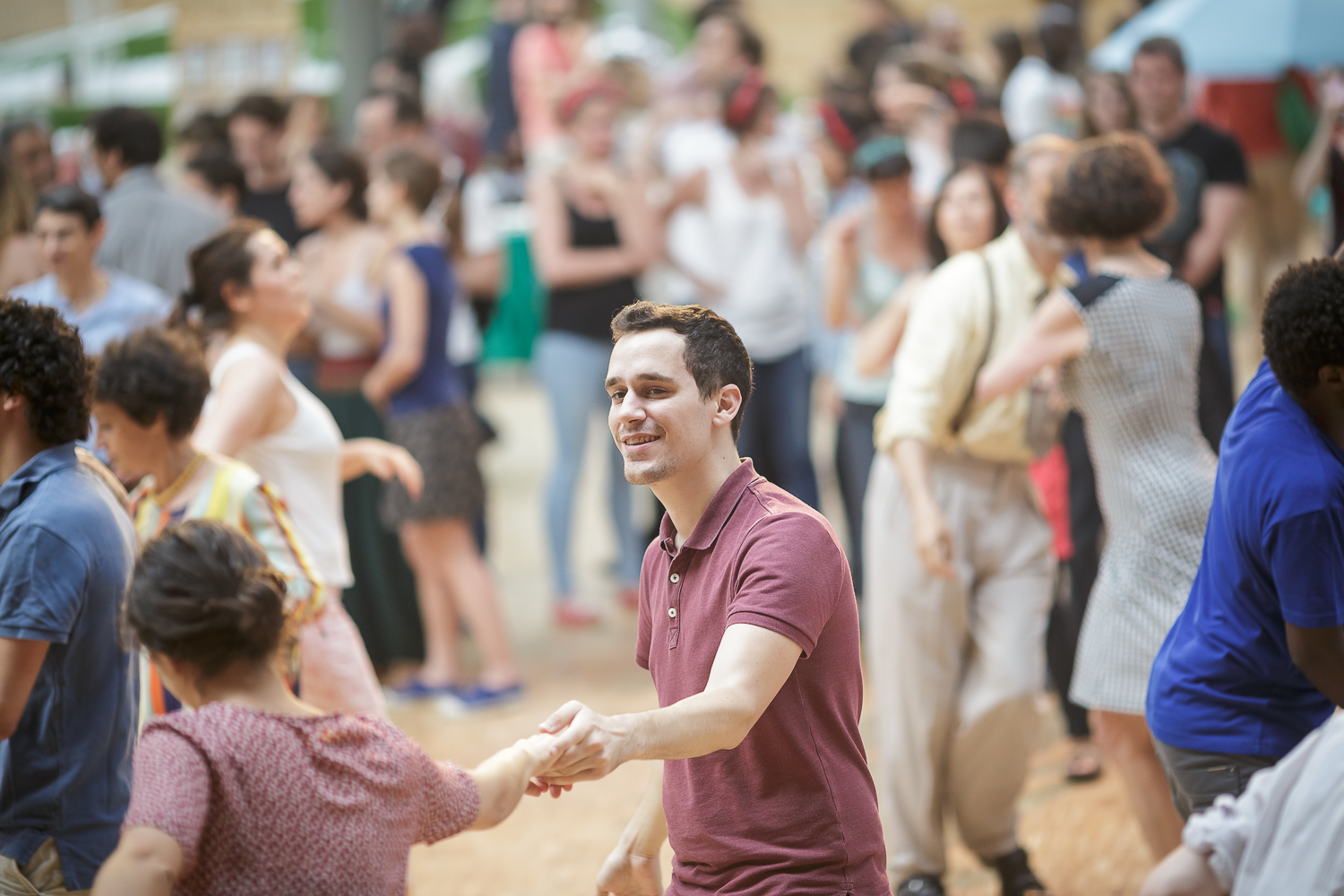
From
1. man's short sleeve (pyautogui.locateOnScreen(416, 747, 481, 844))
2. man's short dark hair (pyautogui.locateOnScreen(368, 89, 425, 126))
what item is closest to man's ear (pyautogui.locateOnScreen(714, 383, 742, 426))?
man's short sleeve (pyautogui.locateOnScreen(416, 747, 481, 844))

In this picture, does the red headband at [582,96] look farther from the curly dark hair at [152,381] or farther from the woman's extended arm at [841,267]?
the curly dark hair at [152,381]

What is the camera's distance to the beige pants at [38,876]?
2.36 m

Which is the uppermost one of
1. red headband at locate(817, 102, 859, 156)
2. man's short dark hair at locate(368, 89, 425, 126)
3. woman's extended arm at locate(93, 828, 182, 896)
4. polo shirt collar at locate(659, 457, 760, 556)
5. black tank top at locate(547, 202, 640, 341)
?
man's short dark hair at locate(368, 89, 425, 126)

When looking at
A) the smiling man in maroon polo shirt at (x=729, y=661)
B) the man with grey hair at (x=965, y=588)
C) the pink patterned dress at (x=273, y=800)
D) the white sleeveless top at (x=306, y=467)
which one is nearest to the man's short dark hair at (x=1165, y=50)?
the man with grey hair at (x=965, y=588)

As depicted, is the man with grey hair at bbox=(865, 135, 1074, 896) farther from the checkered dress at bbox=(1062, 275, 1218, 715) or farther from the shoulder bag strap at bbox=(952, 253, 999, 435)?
the checkered dress at bbox=(1062, 275, 1218, 715)

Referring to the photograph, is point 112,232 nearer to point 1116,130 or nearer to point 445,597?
point 445,597

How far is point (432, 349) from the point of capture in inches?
221

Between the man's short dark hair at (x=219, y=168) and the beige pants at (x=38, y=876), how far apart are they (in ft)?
14.2

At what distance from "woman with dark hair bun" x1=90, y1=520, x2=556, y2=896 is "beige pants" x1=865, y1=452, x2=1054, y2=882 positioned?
1.90 metres

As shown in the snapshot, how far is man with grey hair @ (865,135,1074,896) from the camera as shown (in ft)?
11.7

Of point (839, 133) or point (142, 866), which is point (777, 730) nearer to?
point (142, 866)

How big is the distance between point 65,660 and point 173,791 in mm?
832

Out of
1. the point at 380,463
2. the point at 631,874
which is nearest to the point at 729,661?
the point at 631,874

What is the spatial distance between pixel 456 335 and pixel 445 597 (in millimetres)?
1583
